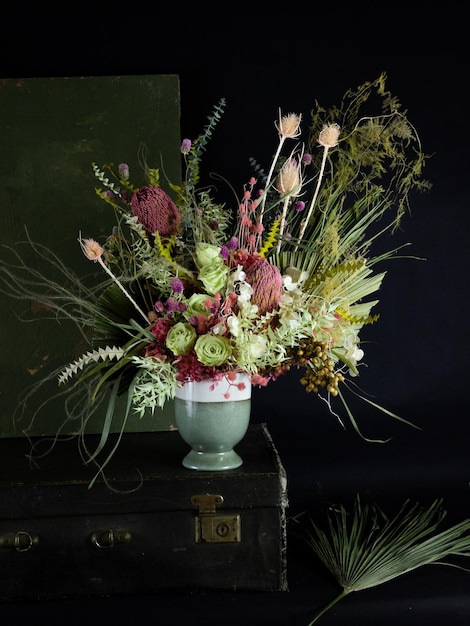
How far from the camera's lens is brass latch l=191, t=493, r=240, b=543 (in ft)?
6.01

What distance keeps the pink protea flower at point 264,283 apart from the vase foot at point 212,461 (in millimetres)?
389

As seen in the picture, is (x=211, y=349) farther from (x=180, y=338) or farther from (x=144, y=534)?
(x=144, y=534)

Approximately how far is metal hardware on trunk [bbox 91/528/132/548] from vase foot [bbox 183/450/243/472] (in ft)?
0.73

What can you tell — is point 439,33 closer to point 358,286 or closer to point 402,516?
point 358,286

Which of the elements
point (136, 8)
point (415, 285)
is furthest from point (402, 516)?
point (136, 8)

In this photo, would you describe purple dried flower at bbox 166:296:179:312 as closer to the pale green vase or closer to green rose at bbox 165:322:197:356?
green rose at bbox 165:322:197:356

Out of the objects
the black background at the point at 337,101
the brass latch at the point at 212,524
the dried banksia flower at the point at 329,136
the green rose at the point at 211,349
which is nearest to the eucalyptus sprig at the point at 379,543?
the black background at the point at 337,101

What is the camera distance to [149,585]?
6.02 ft

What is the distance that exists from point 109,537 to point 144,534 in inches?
3.3

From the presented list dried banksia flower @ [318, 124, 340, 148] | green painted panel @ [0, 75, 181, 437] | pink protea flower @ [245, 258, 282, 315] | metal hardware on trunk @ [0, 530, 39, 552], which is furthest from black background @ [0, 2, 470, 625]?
metal hardware on trunk @ [0, 530, 39, 552]

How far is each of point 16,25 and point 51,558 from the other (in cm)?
162

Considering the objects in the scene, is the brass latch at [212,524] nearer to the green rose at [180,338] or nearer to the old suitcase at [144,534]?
the old suitcase at [144,534]

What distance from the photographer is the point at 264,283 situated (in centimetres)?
175

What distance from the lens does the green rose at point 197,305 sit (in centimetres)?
175
